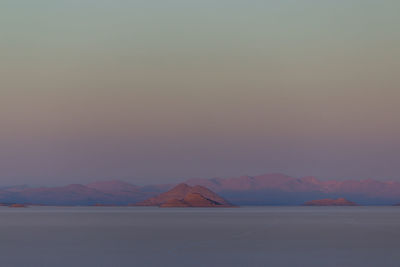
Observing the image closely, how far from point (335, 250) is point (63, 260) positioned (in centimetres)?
1444

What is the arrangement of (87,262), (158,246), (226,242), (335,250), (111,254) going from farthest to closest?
(226,242) < (158,246) < (335,250) < (111,254) < (87,262)

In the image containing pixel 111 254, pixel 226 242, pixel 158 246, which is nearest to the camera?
pixel 111 254

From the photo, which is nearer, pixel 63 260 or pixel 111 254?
pixel 63 260

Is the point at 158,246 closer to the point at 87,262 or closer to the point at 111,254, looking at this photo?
the point at 111,254

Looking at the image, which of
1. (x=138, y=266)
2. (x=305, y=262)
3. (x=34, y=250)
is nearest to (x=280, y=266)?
(x=305, y=262)

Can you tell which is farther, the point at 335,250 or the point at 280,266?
the point at 335,250

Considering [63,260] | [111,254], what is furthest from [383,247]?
[63,260]

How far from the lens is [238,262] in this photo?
28438mm

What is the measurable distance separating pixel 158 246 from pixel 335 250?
10087 mm

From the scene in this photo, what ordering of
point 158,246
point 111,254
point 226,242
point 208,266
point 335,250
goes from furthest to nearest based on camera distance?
point 226,242, point 158,246, point 335,250, point 111,254, point 208,266

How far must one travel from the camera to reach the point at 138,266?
27.0 metres

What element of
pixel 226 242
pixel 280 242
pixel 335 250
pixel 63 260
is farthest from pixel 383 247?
pixel 63 260

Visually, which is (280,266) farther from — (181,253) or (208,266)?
(181,253)

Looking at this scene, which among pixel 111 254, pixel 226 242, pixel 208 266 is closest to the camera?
pixel 208 266
